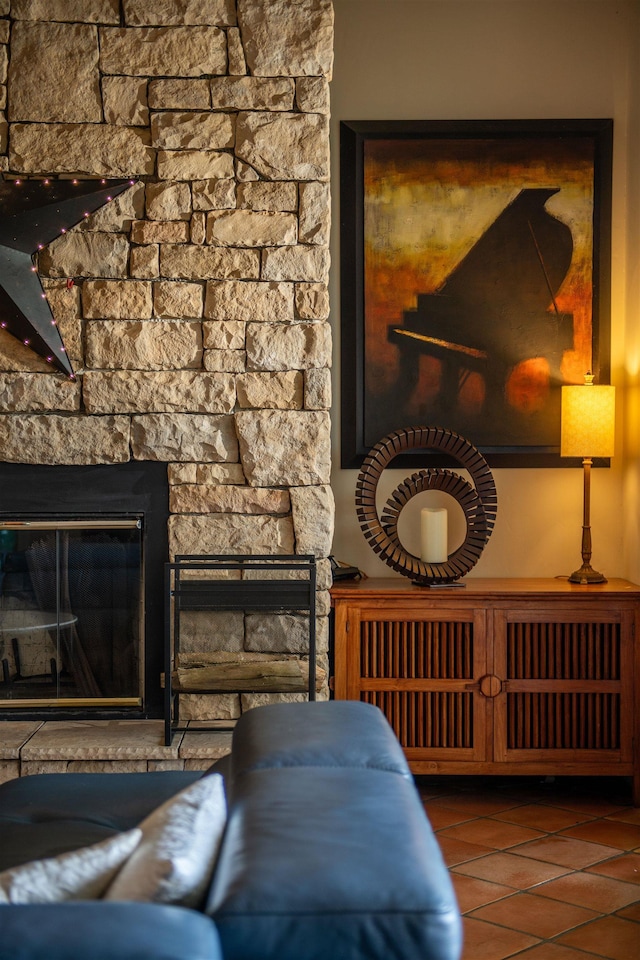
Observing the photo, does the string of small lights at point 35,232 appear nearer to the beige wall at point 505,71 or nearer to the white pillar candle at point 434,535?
the beige wall at point 505,71

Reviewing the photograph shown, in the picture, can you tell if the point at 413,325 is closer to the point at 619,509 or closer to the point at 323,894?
the point at 619,509

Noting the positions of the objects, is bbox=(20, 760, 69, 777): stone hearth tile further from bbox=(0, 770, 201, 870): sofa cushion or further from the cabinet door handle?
the cabinet door handle

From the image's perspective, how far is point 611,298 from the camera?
3.73m

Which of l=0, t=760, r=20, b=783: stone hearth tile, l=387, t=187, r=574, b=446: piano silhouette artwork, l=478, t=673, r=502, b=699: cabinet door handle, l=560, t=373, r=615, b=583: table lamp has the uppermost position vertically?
l=387, t=187, r=574, b=446: piano silhouette artwork

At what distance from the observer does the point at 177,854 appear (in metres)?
1.16

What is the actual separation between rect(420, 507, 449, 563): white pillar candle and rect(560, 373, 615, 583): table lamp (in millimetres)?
482

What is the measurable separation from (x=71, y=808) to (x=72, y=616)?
1.40 meters

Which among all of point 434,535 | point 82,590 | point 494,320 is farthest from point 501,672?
point 82,590

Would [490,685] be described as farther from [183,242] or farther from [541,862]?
[183,242]

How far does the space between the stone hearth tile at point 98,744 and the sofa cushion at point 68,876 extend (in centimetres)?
183

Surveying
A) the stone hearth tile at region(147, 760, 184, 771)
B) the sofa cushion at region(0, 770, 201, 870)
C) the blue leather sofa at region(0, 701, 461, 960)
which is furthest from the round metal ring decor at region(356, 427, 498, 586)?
the blue leather sofa at region(0, 701, 461, 960)

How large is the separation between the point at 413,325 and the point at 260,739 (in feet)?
7.43

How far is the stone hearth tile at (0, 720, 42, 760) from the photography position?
300cm

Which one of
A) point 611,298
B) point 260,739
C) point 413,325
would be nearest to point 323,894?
point 260,739
